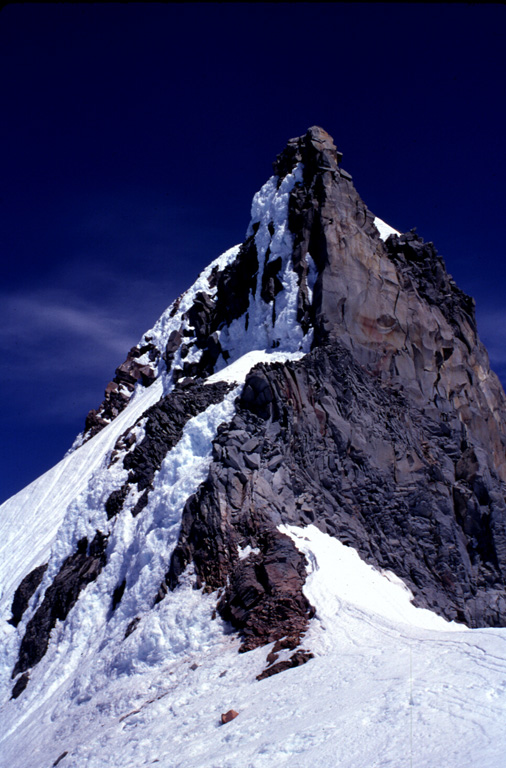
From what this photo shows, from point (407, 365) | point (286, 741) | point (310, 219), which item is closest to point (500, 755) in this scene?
point (286, 741)

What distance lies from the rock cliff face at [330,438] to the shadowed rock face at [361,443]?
0.07 m

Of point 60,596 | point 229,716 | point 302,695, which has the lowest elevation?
point 229,716

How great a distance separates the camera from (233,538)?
2361 cm

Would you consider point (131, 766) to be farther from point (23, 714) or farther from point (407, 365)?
point (407, 365)

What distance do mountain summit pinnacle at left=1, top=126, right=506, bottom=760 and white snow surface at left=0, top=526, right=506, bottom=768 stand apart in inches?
18.1

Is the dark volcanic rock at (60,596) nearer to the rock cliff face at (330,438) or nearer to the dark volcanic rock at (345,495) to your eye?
the rock cliff face at (330,438)

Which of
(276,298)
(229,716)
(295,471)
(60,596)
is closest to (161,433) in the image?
(295,471)

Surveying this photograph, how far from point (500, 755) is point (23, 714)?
2165 centimetres

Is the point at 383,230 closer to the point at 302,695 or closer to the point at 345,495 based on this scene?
the point at 345,495

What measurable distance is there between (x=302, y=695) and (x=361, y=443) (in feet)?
51.8

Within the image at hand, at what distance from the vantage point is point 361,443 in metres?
29.8

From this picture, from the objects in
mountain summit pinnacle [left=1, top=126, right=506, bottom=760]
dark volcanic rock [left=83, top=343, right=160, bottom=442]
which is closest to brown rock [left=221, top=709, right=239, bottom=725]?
mountain summit pinnacle [left=1, top=126, right=506, bottom=760]

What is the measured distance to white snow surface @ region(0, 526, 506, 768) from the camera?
11.7m

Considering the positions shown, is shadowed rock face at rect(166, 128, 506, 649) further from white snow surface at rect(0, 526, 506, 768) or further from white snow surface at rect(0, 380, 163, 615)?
white snow surface at rect(0, 380, 163, 615)
